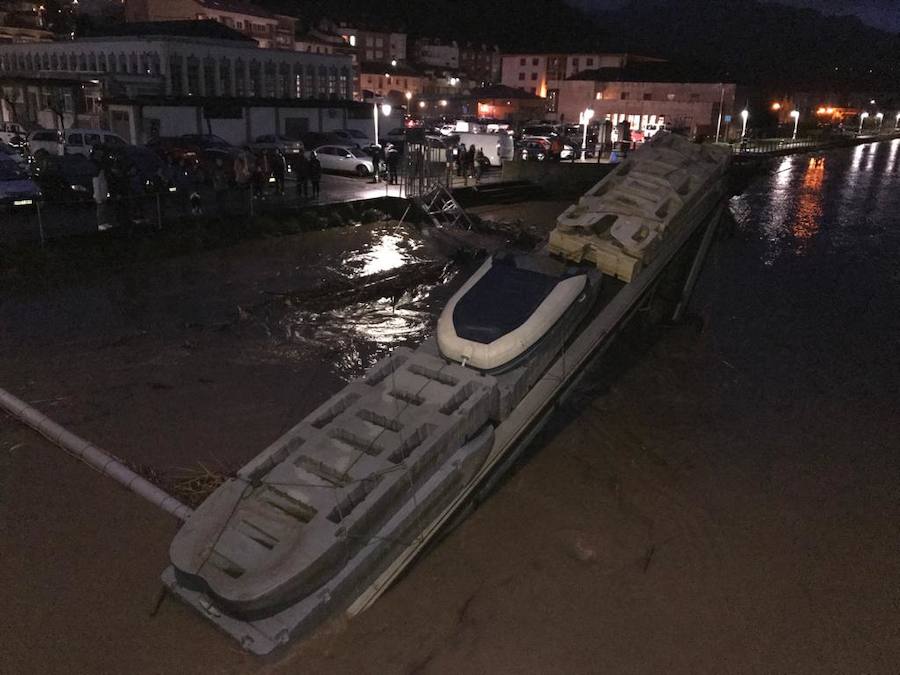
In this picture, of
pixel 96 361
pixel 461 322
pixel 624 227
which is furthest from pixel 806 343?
pixel 96 361

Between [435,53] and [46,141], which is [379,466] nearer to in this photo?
[46,141]

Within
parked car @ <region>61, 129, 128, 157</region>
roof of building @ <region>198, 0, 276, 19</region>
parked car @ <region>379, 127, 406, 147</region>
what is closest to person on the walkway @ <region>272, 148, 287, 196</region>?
parked car @ <region>61, 129, 128, 157</region>

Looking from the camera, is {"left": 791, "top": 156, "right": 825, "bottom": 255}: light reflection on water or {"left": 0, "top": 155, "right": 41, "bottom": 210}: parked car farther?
{"left": 791, "top": 156, "right": 825, "bottom": 255}: light reflection on water

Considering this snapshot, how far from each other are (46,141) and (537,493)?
2277cm

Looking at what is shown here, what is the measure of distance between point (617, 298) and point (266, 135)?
26.6m

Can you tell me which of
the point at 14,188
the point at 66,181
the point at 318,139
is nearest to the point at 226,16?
the point at 318,139

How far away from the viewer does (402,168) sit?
2344cm

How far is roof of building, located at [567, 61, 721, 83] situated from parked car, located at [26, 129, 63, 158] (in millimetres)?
41709

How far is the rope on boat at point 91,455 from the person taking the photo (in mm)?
6938

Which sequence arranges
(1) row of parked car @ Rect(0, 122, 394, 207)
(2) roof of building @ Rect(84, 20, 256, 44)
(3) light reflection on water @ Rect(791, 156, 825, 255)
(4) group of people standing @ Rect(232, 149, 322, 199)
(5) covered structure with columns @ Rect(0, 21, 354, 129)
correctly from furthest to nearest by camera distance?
1. (2) roof of building @ Rect(84, 20, 256, 44)
2. (5) covered structure with columns @ Rect(0, 21, 354, 129)
3. (3) light reflection on water @ Rect(791, 156, 825, 255)
4. (4) group of people standing @ Rect(232, 149, 322, 199)
5. (1) row of parked car @ Rect(0, 122, 394, 207)

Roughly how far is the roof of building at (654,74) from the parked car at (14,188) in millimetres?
45642

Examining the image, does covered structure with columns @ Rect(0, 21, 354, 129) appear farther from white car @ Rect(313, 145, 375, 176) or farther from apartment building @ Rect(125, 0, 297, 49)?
apartment building @ Rect(125, 0, 297, 49)

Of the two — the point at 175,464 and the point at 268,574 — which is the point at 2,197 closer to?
the point at 175,464

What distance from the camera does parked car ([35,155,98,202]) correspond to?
61.7 ft
